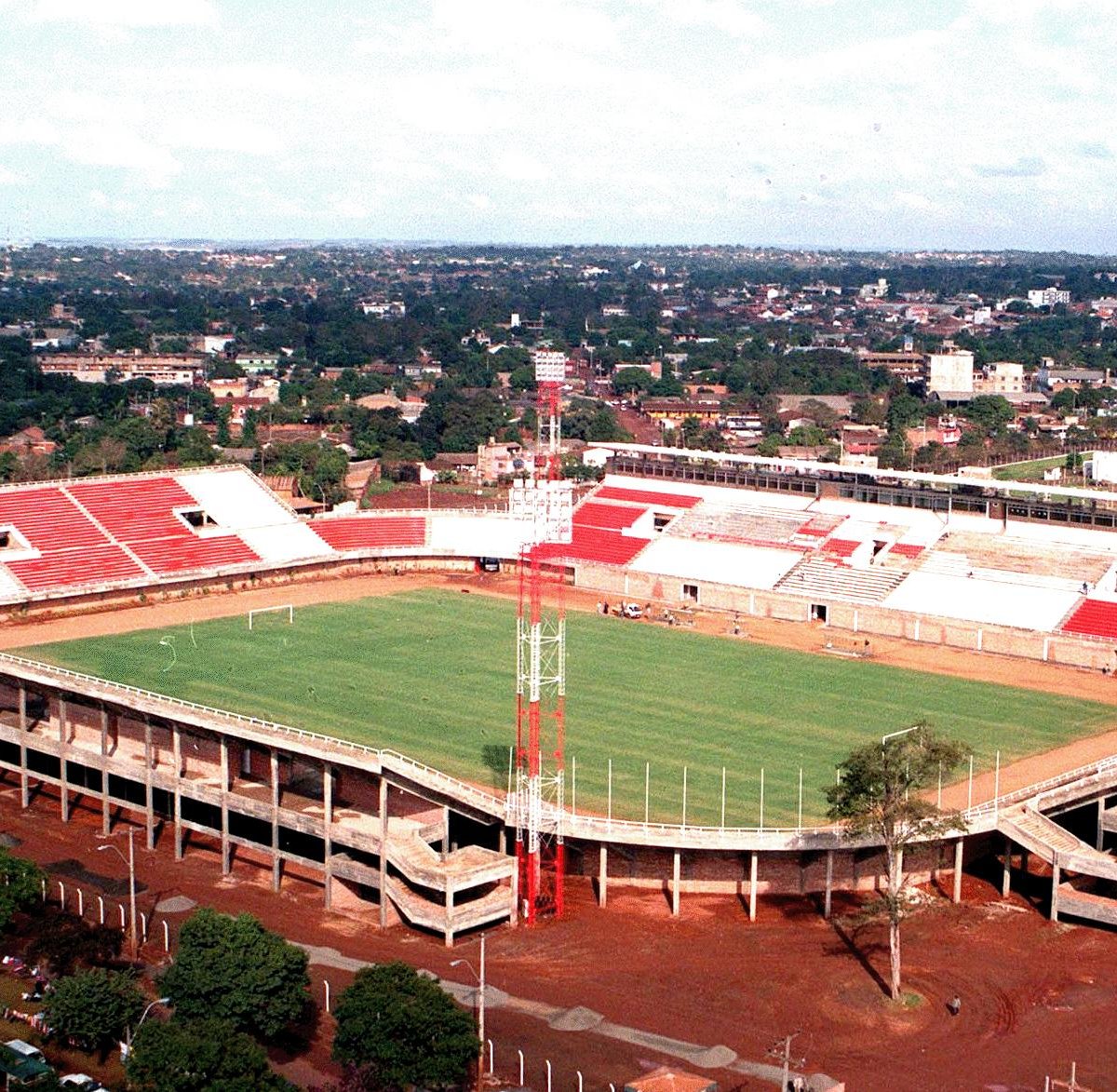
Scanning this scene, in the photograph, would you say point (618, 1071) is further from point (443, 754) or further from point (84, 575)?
point (84, 575)

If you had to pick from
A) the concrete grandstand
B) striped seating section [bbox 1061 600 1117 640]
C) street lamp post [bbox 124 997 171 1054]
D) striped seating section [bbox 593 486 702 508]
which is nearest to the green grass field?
the concrete grandstand

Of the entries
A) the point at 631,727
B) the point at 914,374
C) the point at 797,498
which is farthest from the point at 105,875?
the point at 914,374

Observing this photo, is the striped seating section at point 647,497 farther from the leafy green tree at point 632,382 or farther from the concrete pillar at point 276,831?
the leafy green tree at point 632,382

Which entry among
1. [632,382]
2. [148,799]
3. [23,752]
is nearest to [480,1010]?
[148,799]

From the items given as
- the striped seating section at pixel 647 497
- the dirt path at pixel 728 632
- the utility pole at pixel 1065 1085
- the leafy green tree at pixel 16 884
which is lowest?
the utility pole at pixel 1065 1085

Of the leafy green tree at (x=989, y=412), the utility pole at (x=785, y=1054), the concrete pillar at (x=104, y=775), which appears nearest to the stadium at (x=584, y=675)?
the concrete pillar at (x=104, y=775)

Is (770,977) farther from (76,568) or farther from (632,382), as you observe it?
(632,382)

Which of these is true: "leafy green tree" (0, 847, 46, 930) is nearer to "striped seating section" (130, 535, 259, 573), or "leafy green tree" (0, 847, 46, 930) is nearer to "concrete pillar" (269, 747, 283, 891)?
"concrete pillar" (269, 747, 283, 891)
